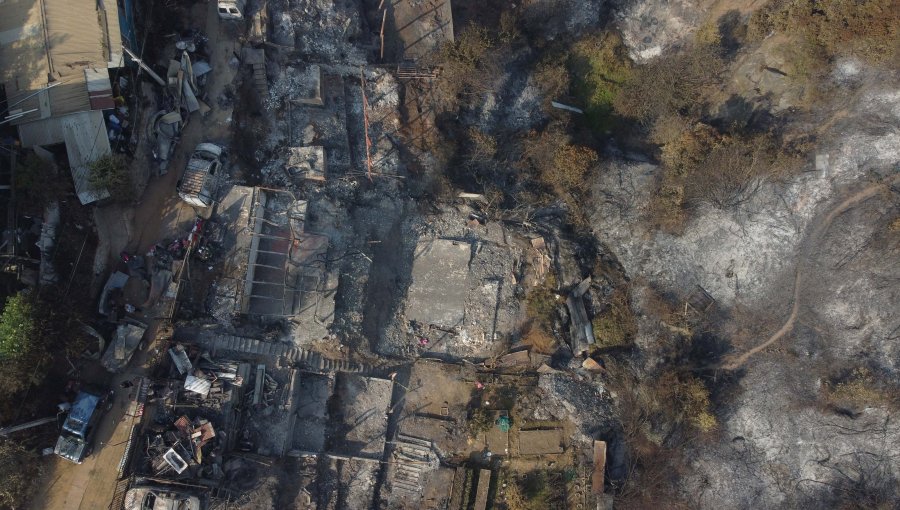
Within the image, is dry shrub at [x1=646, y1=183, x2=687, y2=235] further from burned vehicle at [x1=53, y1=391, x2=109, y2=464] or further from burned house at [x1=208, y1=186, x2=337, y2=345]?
burned vehicle at [x1=53, y1=391, x2=109, y2=464]

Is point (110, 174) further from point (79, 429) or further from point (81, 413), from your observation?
point (79, 429)

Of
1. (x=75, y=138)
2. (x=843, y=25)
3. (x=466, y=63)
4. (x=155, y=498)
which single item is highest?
(x=843, y=25)

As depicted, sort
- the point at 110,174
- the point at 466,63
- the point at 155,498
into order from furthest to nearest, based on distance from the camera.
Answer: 1. the point at 466,63
2. the point at 155,498
3. the point at 110,174

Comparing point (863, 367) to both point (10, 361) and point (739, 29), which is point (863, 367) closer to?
point (739, 29)

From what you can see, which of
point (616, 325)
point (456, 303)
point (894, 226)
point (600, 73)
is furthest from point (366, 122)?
point (894, 226)

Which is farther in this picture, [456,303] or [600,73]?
[600,73]

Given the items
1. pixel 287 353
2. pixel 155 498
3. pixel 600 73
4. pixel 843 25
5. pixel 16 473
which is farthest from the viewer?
pixel 600 73

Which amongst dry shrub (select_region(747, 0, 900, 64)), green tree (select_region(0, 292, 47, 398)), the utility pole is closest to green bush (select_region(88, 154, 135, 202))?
green tree (select_region(0, 292, 47, 398))
